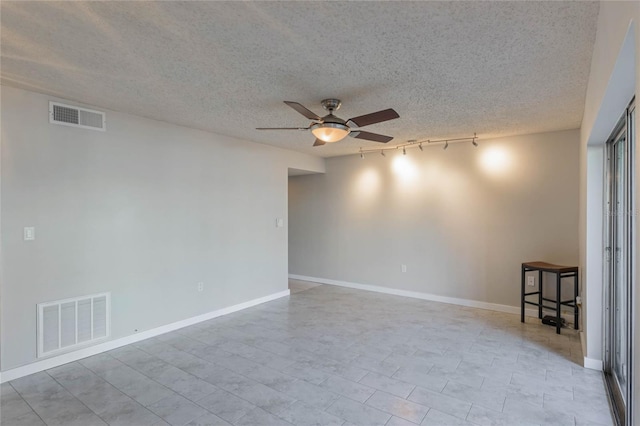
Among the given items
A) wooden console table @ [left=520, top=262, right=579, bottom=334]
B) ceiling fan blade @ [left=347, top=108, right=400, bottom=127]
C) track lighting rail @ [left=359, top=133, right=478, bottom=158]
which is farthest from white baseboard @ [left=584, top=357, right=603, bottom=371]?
track lighting rail @ [left=359, top=133, right=478, bottom=158]

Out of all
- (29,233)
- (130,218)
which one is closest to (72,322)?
(29,233)

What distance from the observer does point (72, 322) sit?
10.8 ft

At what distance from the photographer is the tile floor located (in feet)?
7.74

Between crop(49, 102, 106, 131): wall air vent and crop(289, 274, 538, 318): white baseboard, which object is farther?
crop(289, 274, 538, 318): white baseboard

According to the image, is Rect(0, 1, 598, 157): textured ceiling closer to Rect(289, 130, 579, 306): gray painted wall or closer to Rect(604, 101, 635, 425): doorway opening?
Rect(604, 101, 635, 425): doorway opening

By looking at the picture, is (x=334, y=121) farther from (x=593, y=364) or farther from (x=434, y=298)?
(x=434, y=298)

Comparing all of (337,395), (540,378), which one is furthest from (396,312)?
(337,395)

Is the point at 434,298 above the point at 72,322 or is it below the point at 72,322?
below

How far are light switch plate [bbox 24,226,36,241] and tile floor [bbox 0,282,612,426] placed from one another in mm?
1230

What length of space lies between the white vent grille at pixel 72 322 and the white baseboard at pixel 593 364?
4.72 m

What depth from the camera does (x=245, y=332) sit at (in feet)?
13.2

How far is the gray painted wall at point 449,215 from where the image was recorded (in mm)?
4543

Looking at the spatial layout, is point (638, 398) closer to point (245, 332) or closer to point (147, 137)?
point (245, 332)

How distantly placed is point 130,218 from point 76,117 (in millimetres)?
1146
